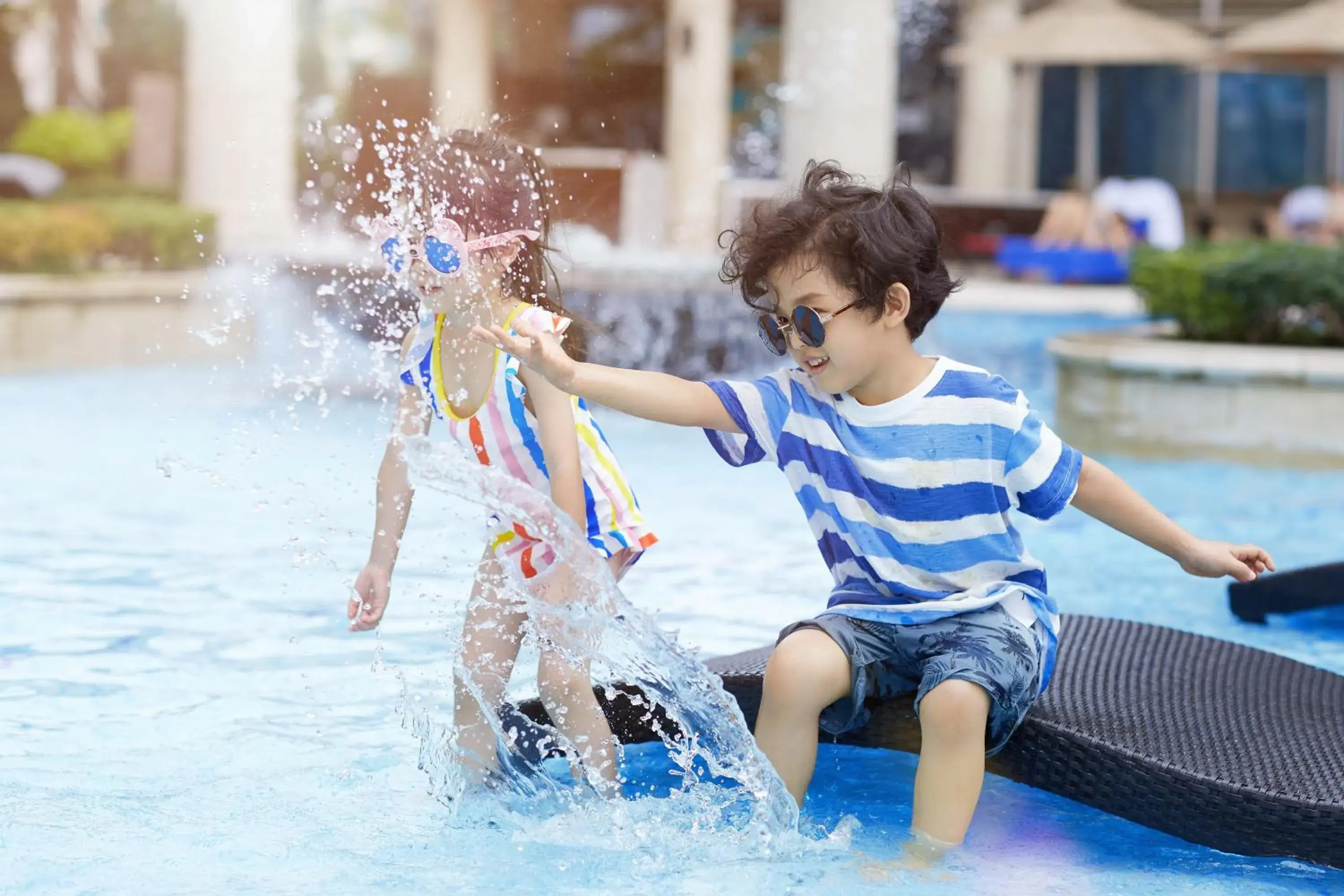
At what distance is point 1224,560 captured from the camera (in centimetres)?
306

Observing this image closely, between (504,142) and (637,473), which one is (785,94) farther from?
(504,142)

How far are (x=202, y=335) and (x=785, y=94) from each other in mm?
14176

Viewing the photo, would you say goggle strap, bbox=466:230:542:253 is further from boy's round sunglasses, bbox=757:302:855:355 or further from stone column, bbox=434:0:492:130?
stone column, bbox=434:0:492:130

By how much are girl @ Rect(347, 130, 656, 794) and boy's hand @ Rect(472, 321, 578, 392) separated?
0.24m

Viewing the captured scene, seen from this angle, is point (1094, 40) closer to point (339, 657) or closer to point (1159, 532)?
point (339, 657)

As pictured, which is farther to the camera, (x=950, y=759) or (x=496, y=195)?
(x=496, y=195)

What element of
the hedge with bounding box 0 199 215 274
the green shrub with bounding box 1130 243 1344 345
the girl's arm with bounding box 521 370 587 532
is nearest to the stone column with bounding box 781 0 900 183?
the hedge with bounding box 0 199 215 274

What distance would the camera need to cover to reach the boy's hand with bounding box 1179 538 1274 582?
10.0 ft

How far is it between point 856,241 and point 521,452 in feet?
2.52

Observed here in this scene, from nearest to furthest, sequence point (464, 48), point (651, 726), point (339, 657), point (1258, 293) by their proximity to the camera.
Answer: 1. point (651, 726)
2. point (339, 657)
3. point (1258, 293)
4. point (464, 48)

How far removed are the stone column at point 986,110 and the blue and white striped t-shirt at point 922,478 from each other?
67.4 feet

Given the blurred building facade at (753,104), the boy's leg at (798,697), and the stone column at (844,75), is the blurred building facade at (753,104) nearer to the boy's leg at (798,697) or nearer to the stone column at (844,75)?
the stone column at (844,75)

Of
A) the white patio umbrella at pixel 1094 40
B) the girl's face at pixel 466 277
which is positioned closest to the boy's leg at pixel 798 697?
the girl's face at pixel 466 277

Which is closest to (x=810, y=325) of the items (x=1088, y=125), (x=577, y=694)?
(x=577, y=694)
